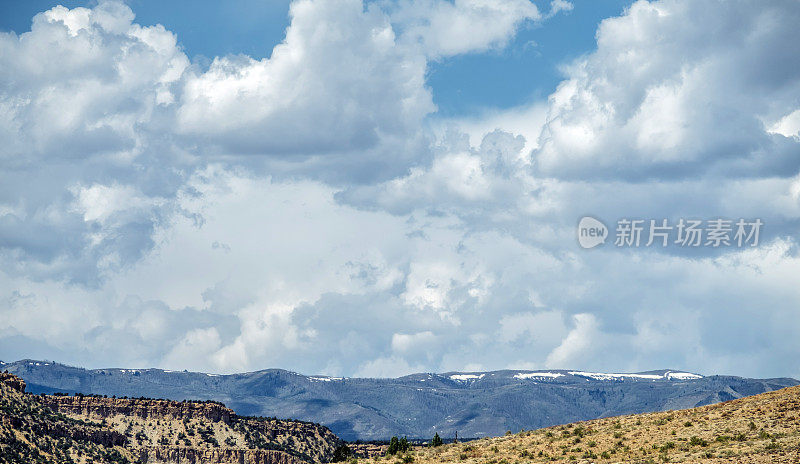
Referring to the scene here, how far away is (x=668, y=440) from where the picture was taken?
Answer: 263 ft

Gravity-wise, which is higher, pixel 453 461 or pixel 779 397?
pixel 779 397

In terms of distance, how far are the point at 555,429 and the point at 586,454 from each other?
1503cm

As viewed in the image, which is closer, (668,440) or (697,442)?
(697,442)

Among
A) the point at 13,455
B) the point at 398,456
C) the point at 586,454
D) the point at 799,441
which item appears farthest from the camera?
the point at 13,455

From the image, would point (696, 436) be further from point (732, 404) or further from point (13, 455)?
point (13, 455)

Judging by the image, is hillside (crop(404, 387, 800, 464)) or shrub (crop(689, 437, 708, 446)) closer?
hillside (crop(404, 387, 800, 464))

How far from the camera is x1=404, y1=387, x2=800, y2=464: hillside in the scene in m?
72.6

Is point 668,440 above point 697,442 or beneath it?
above

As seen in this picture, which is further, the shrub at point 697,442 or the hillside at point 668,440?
the shrub at point 697,442

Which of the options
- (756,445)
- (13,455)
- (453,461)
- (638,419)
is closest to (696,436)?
(756,445)

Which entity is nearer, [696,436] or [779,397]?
[696,436]

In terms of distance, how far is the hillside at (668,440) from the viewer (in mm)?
72562

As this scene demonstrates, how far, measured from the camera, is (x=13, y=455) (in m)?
197

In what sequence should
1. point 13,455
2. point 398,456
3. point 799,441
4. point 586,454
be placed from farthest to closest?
point 13,455 < point 398,456 < point 586,454 < point 799,441
